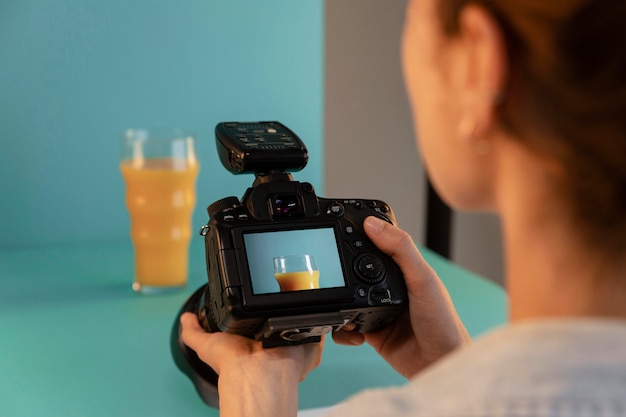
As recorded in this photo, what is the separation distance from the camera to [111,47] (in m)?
1.32

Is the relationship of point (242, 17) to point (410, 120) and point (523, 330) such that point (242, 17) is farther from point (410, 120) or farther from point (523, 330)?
point (410, 120)

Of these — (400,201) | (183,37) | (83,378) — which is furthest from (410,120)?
(83,378)

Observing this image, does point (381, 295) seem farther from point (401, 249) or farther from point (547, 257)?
point (547, 257)

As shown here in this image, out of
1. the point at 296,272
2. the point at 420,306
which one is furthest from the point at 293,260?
the point at 420,306

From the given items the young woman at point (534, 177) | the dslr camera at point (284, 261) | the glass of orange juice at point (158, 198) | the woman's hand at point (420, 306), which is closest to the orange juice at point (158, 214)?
the glass of orange juice at point (158, 198)

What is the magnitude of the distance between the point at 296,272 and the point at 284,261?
0.06ft

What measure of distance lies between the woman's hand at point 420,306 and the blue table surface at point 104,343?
3.8 inches

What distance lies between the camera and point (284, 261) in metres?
0.77

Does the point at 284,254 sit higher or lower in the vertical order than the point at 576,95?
lower

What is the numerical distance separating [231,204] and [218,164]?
2.03 ft

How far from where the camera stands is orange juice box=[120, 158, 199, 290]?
1.16m

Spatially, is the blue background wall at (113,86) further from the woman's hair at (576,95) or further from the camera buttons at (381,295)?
the woman's hair at (576,95)

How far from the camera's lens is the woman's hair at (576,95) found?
37 centimetres

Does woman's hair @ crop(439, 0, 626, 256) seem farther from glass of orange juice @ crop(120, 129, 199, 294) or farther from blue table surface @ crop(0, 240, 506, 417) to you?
glass of orange juice @ crop(120, 129, 199, 294)
